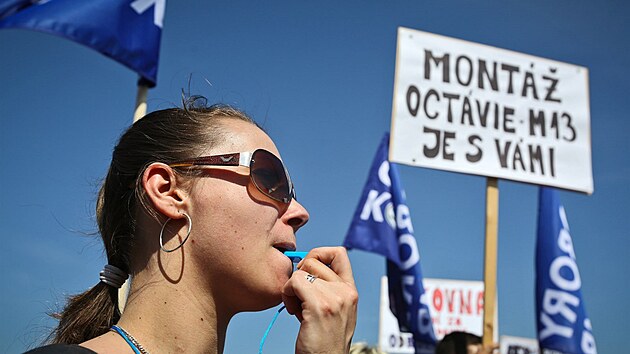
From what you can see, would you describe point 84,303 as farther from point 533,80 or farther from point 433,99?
point 533,80

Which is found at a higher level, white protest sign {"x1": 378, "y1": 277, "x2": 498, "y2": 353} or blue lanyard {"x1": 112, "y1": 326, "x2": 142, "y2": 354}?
white protest sign {"x1": 378, "y1": 277, "x2": 498, "y2": 353}

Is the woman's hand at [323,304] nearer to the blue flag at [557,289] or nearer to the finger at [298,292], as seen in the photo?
the finger at [298,292]

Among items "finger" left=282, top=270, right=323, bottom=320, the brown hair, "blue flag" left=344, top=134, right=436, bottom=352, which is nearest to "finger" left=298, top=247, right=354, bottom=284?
"finger" left=282, top=270, right=323, bottom=320

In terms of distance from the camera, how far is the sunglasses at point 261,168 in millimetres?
1917

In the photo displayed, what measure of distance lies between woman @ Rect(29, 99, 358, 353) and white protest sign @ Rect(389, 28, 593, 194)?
4.08 meters

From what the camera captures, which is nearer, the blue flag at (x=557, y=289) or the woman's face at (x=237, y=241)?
the woman's face at (x=237, y=241)

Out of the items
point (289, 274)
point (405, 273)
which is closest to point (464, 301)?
point (405, 273)

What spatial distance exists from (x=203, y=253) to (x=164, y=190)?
220mm

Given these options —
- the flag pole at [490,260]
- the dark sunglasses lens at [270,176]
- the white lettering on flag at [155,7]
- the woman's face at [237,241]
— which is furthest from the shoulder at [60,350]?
the flag pole at [490,260]

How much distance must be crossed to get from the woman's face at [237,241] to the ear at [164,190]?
4 cm

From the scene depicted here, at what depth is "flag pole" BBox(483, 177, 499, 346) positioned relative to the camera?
221 inches

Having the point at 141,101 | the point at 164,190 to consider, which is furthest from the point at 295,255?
the point at 141,101

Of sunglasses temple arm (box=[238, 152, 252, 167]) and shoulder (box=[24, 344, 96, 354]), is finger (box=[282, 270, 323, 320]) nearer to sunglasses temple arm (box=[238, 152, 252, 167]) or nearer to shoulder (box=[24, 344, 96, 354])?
sunglasses temple arm (box=[238, 152, 252, 167])

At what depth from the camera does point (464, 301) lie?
12.8m
